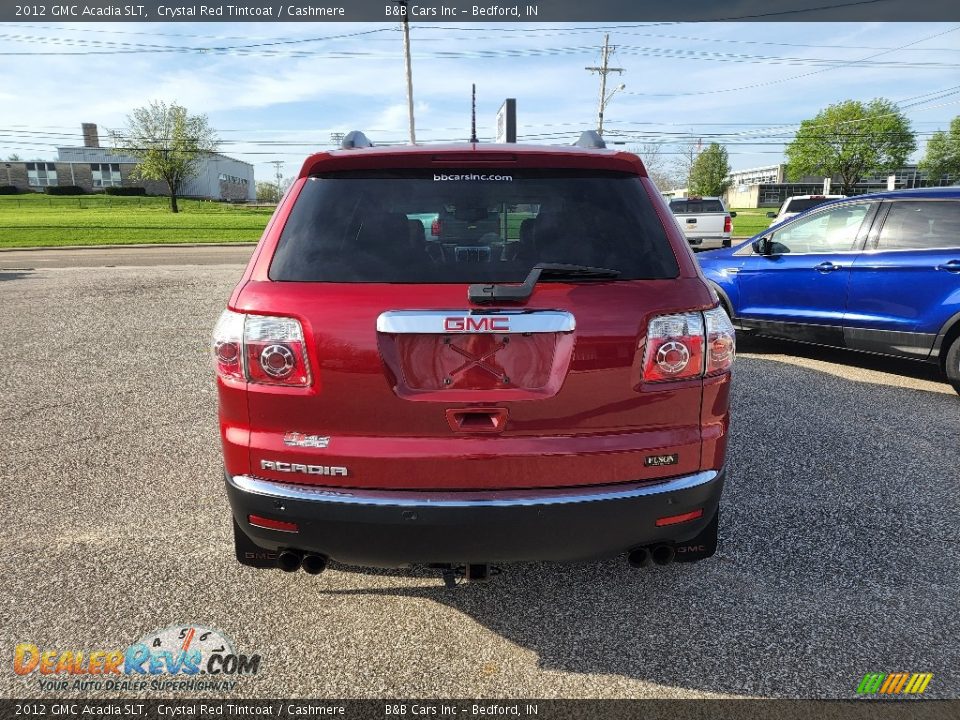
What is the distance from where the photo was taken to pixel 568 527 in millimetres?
2213

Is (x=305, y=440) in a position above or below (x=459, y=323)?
below

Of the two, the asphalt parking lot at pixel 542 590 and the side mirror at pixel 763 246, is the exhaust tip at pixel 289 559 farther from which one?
the side mirror at pixel 763 246

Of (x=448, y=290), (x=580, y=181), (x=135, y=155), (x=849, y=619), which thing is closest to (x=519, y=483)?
(x=448, y=290)

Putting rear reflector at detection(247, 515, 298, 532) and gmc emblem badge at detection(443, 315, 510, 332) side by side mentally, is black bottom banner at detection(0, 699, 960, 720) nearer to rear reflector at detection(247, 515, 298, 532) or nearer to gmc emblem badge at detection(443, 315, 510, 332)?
rear reflector at detection(247, 515, 298, 532)

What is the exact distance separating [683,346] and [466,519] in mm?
953

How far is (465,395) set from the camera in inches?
85.4

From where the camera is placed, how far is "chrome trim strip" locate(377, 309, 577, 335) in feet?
7.00

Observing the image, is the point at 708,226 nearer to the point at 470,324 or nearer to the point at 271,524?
the point at 470,324

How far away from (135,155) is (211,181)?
41841mm

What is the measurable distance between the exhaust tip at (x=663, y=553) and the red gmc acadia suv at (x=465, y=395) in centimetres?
12

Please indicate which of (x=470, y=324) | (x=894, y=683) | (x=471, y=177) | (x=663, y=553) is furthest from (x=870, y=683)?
(x=471, y=177)

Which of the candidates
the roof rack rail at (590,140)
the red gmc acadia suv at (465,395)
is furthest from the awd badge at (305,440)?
the roof rack rail at (590,140)

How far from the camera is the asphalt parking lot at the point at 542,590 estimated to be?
2416 millimetres

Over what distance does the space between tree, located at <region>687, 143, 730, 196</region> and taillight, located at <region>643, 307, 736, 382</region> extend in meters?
123
